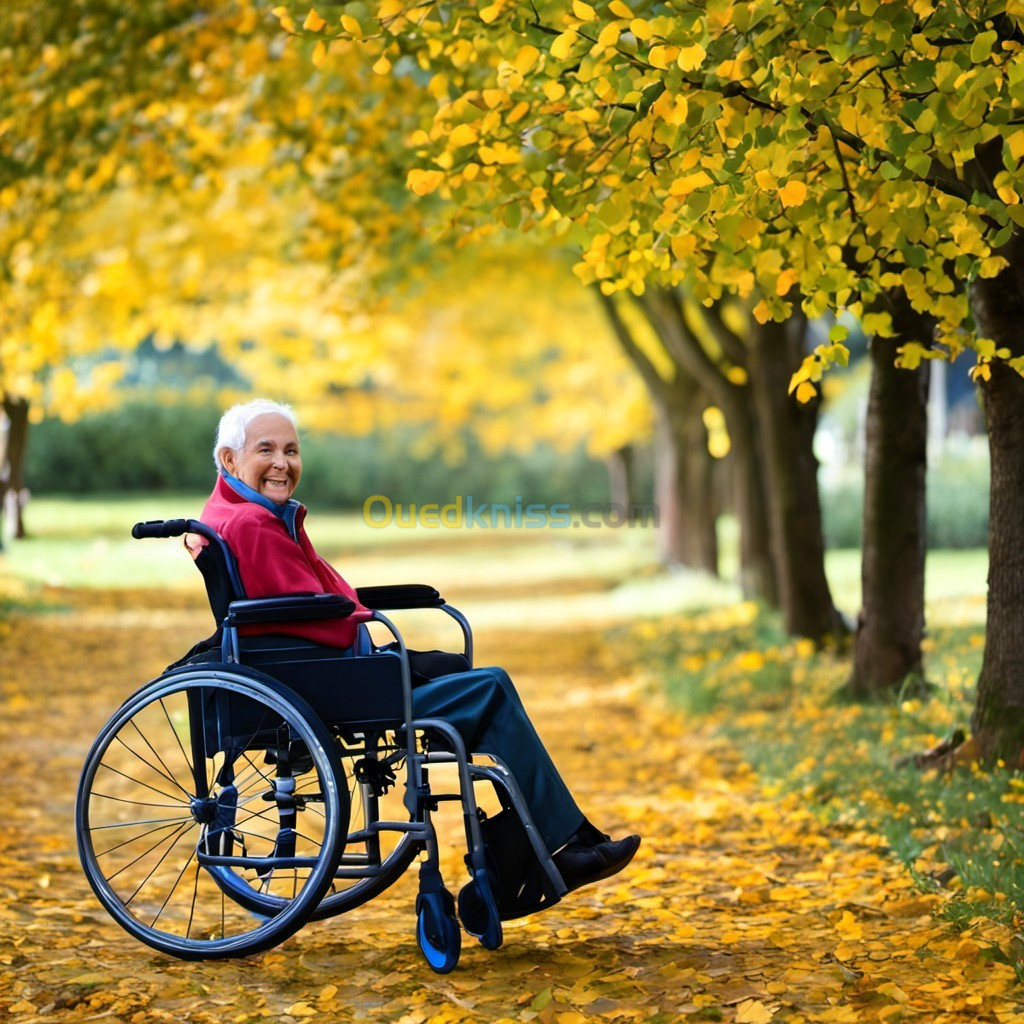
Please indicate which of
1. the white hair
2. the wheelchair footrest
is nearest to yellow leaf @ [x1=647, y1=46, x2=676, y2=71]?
the white hair

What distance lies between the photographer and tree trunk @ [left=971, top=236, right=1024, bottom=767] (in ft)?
17.1

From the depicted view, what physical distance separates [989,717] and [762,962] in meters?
2.10

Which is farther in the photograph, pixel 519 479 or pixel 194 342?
pixel 519 479

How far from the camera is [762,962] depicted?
364cm

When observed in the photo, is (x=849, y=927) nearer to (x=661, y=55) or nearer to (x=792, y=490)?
(x=661, y=55)

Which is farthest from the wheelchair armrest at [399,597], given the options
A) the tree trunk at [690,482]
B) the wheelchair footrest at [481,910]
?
the tree trunk at [690,482]

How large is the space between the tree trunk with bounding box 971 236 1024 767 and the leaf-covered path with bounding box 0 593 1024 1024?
738mm

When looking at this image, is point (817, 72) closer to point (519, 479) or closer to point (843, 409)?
point (843, 409)

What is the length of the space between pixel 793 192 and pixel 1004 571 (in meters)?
2.16

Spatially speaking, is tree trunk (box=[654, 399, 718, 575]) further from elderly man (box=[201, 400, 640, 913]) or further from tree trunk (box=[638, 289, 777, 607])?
elderly man (box=[201, 400, 640, 913])

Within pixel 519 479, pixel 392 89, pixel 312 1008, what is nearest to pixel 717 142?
pixel 312 1008

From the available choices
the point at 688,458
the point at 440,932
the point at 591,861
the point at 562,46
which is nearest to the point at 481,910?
the point at 440,932

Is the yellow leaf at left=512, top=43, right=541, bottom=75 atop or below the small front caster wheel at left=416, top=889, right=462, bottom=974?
atop

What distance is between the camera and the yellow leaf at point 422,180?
4.28m
